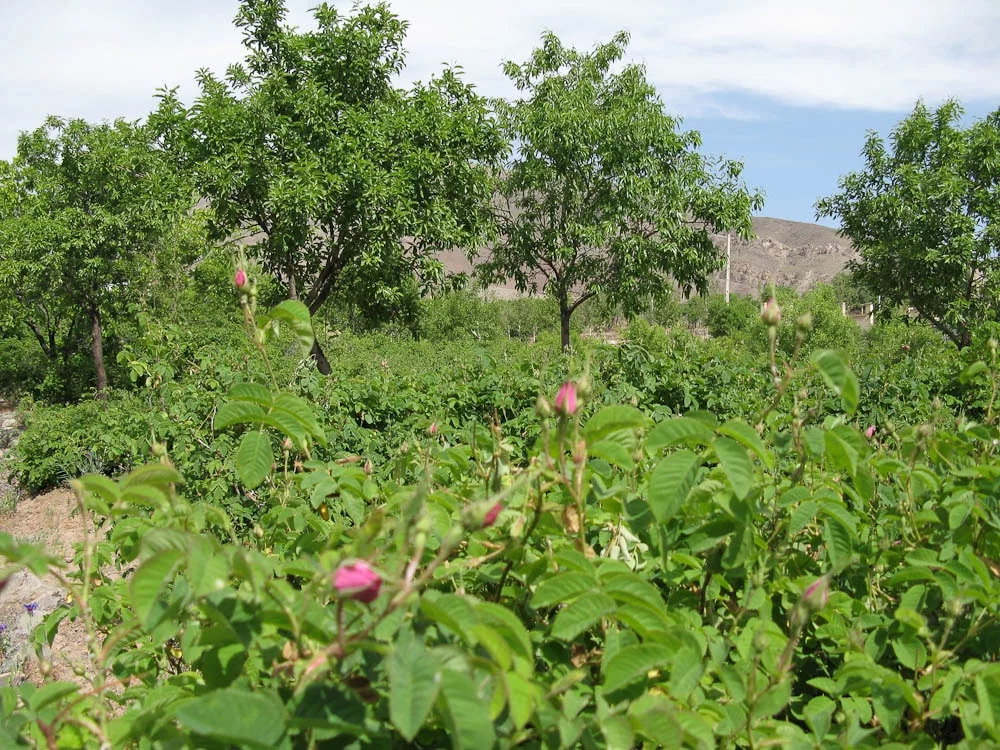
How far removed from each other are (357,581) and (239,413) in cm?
→ 58

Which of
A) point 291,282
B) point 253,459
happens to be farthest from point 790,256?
point 253,459

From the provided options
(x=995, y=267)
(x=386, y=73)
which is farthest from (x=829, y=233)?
(x=386, y=73)

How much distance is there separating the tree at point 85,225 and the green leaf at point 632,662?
496 inches

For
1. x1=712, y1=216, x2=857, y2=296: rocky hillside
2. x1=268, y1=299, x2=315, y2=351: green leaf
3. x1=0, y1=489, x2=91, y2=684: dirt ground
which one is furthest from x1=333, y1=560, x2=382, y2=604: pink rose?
x1=712, y1=216, x2=857, y2=296: rocky hillside

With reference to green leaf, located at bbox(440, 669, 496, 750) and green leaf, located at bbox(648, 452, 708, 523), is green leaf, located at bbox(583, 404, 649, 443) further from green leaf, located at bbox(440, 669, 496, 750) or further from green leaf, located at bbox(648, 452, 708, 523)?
green leaf, located at bbox(440, 669, 496, 750)

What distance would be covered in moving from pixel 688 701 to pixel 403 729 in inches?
20.7

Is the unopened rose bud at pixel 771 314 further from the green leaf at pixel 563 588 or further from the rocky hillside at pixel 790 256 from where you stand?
the rocky hillside at pixel 790 256

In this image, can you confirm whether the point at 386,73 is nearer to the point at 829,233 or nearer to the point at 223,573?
the point at 223,573

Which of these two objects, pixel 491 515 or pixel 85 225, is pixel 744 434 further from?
pixel 85 225

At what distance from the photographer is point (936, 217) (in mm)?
15773

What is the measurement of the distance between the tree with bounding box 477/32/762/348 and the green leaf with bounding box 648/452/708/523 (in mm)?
14841

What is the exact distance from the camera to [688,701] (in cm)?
97

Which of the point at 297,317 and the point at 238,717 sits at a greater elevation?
the point at 297,317

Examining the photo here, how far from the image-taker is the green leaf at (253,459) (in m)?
1.18
